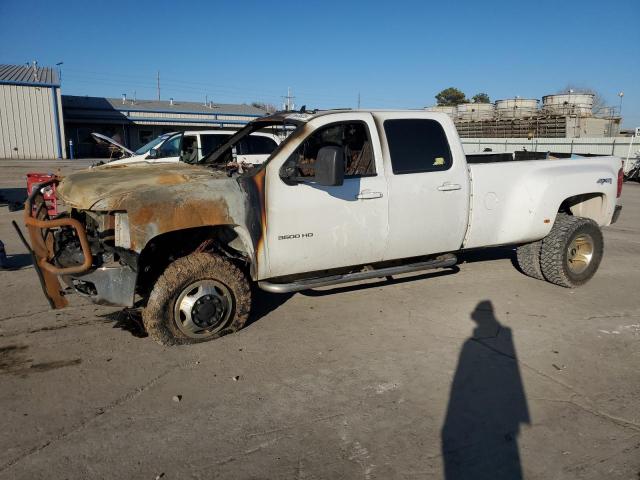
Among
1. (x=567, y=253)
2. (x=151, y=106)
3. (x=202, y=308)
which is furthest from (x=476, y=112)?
(x=202, y=308)

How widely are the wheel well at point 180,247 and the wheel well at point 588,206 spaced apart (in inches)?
178

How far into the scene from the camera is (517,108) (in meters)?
32.7

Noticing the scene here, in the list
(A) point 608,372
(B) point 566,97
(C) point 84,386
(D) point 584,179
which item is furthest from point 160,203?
Answer: (B) point 566,97

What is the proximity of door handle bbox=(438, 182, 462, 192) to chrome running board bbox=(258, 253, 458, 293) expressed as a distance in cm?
78

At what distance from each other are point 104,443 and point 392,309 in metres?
3.19

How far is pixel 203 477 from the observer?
9.10ft

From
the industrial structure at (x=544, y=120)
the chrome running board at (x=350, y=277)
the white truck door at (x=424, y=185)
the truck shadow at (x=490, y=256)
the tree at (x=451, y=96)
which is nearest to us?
the chrome running board at (x=350, y=277)

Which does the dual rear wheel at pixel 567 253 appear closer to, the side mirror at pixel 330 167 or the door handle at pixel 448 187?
the door handle at pixel 448 187

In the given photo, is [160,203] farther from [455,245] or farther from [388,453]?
[455,245]

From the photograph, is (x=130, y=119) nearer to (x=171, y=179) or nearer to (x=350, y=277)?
(x=171, y=179)

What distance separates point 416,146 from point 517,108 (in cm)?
3100

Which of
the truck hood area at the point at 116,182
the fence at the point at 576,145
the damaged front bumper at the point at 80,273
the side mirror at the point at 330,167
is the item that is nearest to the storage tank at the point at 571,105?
the fence at the point at 576,145

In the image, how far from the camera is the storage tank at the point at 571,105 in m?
30.7

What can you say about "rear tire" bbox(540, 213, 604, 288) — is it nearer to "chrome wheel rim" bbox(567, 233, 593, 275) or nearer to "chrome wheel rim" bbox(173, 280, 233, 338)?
"chrome wheel rim" bbox(567, 233, 593, 275)
